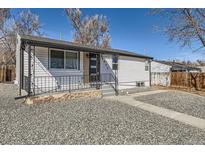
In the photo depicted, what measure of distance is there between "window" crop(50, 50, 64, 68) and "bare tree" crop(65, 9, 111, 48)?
17984 millimetres

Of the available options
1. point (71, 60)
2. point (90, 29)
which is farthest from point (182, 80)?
point (90, 29)

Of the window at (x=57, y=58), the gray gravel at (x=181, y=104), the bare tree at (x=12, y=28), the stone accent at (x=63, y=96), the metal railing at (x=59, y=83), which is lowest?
the gray gravel at (x=181, y=104)

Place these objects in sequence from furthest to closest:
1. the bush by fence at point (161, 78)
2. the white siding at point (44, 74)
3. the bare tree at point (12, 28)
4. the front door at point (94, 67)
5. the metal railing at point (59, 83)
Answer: the bare tree at point (12, 28), the bush by fence at point (161, 78), the front door at point (94, 67), the white siding at point (44, 74), the metal railing at point (59, 83)

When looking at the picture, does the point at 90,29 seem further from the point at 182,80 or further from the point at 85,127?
the point at 85,127

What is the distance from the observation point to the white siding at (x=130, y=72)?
14.5 metres

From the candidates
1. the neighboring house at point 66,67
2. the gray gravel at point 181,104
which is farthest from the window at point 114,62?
the gray gravel at point 181,104

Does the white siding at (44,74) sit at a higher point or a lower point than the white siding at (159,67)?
lower

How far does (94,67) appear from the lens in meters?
12.6

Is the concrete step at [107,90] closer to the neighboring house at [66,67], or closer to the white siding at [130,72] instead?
the neighboring house at [66,67]

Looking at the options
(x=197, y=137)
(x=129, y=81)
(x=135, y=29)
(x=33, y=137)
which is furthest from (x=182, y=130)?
(x=135, y=29)

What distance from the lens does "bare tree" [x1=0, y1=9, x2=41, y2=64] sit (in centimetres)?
2298

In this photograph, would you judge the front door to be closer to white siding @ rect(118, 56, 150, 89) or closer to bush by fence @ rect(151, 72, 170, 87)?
white siding @ rect(118, 56, 150, 89)

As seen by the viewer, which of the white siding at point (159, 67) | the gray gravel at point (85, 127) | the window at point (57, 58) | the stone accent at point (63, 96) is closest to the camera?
the gray gravel at point (85, 127)

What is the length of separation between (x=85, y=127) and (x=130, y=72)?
36.0ft
